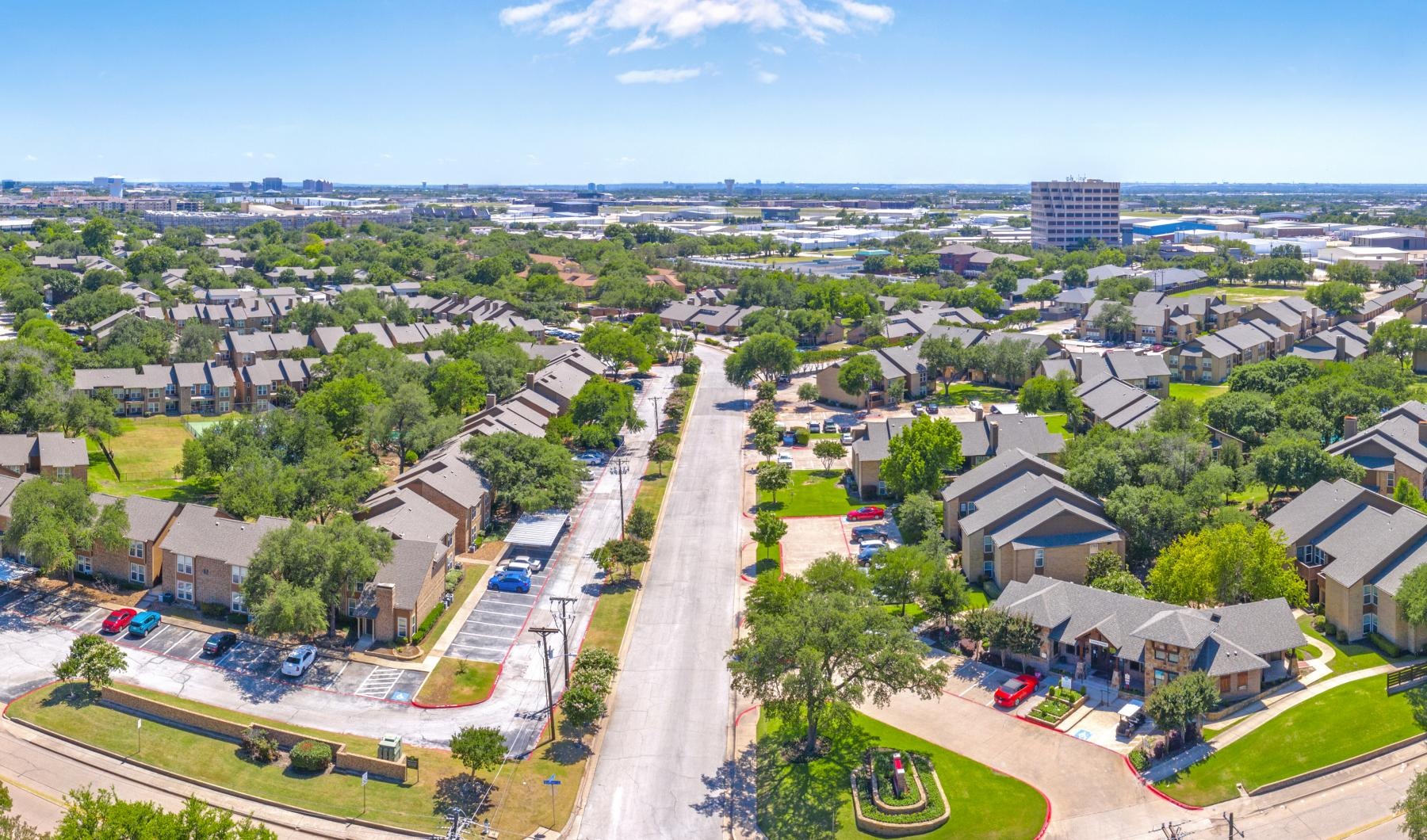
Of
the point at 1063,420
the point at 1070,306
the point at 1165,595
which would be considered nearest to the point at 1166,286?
the point at 1070,306

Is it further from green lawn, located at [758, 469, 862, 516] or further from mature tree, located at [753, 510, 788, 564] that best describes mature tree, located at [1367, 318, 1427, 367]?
mature tree, located at [753, 510, 788, 564]

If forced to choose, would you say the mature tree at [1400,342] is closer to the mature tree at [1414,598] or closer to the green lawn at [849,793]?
the mature tree at [1414,598]

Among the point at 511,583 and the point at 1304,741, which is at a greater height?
the point at 511,583

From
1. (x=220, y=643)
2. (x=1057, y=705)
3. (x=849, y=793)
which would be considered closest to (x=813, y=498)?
(x=1057, y=705)

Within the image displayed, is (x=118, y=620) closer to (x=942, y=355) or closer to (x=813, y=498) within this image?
(x=813, y=498)

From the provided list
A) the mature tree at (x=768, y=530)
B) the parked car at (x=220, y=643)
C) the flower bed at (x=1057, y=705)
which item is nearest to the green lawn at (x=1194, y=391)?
the mature tree at (x=768, y=530)
